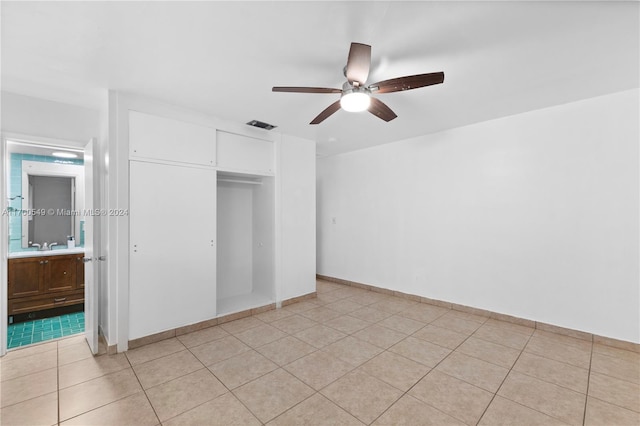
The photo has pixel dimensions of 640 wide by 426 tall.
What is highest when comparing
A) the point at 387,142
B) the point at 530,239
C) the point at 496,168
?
the point at 387,142

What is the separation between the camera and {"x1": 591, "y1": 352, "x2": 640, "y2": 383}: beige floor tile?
2.46 meters

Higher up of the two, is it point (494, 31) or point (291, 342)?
point (494, 31)

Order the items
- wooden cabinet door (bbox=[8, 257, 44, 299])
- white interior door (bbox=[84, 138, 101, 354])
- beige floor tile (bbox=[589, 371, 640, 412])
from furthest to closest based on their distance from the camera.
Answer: wooden cabinet door (bbox=[8, 257, 44, 299]) < white interior door (bbox=[84, 138, 101, 354]) < beige floor tile (bbox=[589, 371, 640, 412])

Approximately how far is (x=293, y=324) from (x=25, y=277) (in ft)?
11.8

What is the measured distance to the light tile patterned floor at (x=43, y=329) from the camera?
10.3 ft

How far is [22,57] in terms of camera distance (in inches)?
88.4

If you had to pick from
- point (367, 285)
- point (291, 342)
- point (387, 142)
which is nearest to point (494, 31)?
point (387, 142)

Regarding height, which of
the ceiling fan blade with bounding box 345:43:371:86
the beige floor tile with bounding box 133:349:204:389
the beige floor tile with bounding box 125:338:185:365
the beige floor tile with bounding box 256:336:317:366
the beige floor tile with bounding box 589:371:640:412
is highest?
the ceiling fan blade with bounding box 345:43:371:86

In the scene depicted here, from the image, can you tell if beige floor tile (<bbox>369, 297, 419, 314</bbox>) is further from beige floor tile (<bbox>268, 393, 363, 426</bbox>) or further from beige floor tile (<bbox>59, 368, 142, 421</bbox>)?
beige floor tile (<bbox>59, 368, 142, 421</bbox>)

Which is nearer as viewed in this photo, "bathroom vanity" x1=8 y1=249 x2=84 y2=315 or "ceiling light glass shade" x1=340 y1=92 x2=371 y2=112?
"ceiling light glass shade" x1=340 y1=92 x2=371 y2=112

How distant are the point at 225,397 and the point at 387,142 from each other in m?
4.26

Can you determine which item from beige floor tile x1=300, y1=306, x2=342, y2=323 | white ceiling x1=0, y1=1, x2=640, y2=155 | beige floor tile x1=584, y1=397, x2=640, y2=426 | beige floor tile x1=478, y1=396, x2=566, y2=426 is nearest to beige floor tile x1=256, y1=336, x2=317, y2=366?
beige floor tile x1=300, y1=306, x2=342, y2=323

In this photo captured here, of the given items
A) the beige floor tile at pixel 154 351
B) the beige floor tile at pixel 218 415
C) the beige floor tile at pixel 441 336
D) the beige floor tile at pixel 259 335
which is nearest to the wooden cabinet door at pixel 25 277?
the beige floor tile at pixel 154 351

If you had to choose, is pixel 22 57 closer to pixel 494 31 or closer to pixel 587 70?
pixel 494 31
